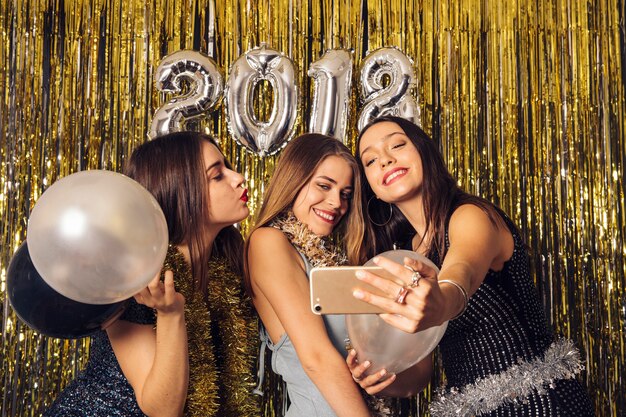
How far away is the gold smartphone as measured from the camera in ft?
3.79

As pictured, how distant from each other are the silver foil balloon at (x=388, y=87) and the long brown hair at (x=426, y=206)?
0.61 meters

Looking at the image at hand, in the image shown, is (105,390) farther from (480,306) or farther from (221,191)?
(480,306)

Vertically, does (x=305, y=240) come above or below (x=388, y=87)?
below

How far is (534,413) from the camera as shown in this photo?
1.68 metres

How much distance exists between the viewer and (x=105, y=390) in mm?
1659

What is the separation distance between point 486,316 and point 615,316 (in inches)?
59.0

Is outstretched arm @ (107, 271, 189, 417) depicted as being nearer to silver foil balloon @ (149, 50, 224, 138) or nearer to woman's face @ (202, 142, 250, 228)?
Result: woman's face @ (202, 142, 250, 228)

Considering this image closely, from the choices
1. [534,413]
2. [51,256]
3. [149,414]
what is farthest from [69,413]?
[534,413]

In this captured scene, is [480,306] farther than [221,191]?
No

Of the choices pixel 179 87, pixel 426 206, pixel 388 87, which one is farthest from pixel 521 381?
pixel 179 87

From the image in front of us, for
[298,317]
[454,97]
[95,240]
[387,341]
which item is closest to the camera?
[95,240]

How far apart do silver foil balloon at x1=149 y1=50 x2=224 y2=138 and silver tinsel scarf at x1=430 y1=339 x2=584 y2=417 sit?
5.02 feet

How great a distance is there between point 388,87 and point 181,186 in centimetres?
120

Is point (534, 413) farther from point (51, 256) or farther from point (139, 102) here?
point (139, 102)
